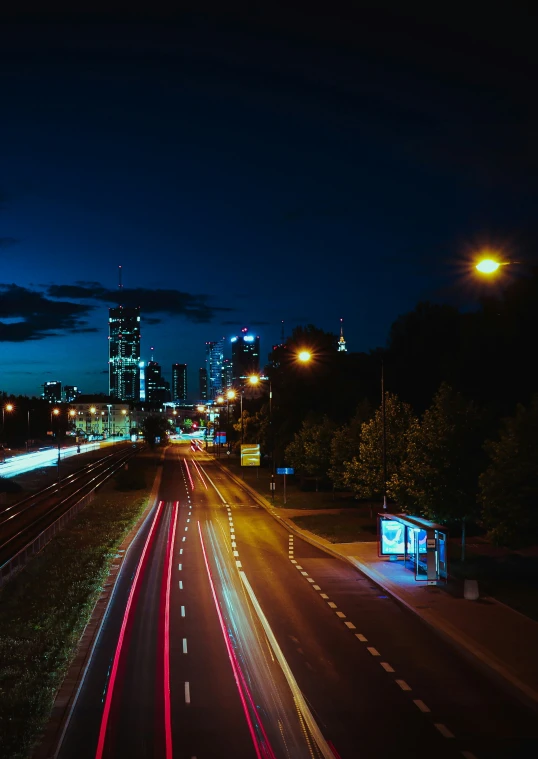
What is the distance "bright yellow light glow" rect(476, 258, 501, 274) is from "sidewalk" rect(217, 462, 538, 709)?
7.81 meters

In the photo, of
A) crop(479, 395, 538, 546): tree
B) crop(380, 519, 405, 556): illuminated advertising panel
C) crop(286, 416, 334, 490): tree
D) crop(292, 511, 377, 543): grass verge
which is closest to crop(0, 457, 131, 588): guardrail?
crop(292, 511, 377, 543): grass verge

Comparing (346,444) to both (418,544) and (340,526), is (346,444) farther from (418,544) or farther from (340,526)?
(418,544)

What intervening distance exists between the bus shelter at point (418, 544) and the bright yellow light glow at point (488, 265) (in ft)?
47.2

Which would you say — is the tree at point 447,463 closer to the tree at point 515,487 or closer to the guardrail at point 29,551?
the tree at point 515,487

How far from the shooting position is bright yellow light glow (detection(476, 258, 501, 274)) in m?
11.2

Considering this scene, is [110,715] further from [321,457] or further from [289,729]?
[321,457]

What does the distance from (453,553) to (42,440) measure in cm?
15562

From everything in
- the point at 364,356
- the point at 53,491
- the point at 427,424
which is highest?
the point at 364,356

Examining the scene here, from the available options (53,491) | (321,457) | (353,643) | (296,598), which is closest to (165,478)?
(53,491)

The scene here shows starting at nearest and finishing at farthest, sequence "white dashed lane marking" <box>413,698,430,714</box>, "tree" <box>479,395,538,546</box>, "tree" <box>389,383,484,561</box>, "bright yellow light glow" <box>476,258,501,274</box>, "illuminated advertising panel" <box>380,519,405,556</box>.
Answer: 1. "bright yellow light glow" <box>476,258,501,274</box>
2. "white dashed lane marking" <box>413,698,430,714</box>
3. "tree" <box>479,395,538,546</box>
4. "tree" <box>389,383,484,561</box>
5. "illuminated advertising panel" <box>380,519,405,556</box>

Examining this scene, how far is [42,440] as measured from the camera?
17238 centimetres

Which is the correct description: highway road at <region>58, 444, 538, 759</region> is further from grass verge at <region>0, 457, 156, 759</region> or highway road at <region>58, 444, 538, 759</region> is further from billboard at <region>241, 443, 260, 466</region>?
billboard at <region>241, 443, 260, 466</region>

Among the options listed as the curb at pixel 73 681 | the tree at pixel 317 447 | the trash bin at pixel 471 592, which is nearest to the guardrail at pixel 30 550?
the curb at pixel 73 681

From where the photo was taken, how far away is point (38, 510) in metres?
50.5
